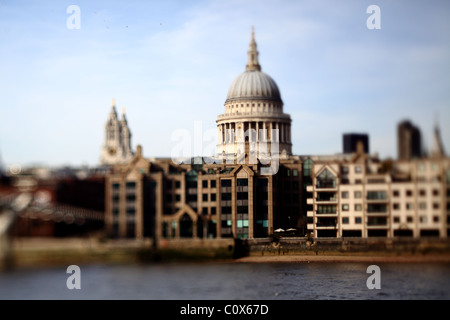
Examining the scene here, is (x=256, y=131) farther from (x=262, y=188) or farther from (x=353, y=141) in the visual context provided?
(x=353, y=141)

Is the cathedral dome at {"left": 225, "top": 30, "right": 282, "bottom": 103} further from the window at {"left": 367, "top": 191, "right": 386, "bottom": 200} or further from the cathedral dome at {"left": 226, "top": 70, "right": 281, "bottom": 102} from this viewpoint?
the window at {"left": 367, "top": 191, "right": 386, "bottom": 200}

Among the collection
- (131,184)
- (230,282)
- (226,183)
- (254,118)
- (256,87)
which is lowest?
(230,282)

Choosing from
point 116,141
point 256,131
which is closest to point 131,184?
point 116,141

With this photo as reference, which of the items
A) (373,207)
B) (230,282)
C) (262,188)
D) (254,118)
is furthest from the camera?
(254,118)

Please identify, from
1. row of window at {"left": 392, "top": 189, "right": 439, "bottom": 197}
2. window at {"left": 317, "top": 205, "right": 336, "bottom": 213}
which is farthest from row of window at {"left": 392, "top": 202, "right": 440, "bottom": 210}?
window at {"left": 317, "top": 205, "right": 336, "bottom": 213}

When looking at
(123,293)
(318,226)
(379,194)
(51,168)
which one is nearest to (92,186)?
(51,168)

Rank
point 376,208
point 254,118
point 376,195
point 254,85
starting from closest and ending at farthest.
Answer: point 376,195, point 376,208, point 254,118, point 254,85
